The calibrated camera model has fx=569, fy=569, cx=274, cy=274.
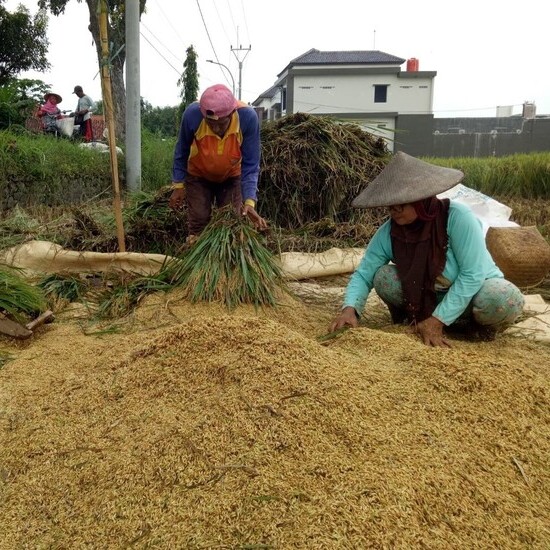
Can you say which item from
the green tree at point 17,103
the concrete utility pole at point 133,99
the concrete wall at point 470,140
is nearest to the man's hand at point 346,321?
the concrete utility pole at point 133,99

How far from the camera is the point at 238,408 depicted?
1448mm

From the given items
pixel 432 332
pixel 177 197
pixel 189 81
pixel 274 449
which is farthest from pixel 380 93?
pixel 274 449

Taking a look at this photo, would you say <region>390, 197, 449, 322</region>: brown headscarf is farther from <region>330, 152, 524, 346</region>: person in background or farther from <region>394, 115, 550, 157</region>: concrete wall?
<region>394, 115, 550, 157</region>: concrete wall

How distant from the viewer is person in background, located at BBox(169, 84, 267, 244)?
305cm

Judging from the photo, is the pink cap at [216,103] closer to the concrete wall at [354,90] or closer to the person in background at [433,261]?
the person in background at [433,261]

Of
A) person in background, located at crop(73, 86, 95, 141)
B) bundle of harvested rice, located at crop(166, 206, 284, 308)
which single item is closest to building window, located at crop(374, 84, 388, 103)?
person in background, located at crop(73, 86, 95, 141)

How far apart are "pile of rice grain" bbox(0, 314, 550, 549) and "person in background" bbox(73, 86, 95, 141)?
7.76 m

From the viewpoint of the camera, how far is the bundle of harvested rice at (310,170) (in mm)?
4727

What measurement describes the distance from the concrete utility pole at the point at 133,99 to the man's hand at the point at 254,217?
265 centimetres

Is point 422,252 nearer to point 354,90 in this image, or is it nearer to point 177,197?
point 177,197

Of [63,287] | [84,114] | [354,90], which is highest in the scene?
[354,90]

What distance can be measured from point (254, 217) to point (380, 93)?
2698cm

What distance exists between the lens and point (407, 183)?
220 cm

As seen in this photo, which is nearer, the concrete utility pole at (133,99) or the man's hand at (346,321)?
the man's hand at (346,321)
